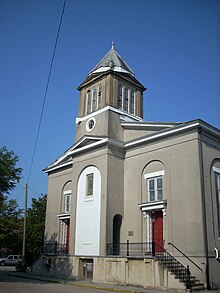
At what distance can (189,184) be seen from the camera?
20.4m

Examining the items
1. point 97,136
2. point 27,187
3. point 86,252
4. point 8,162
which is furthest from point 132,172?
point 27,187

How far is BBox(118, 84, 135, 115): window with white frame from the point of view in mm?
28516

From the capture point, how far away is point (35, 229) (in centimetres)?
3531

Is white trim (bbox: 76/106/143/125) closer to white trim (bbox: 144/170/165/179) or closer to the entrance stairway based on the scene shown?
white trim (bbox: 144/170/165/179)

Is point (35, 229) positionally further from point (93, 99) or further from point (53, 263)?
point (93, 99)

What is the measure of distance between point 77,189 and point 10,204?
5049 millimetres

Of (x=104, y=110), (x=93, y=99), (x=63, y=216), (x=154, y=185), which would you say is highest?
(x=93, y=99)

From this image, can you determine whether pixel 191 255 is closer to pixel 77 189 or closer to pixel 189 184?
pixel 189 184

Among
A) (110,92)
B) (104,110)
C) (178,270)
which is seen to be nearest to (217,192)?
(178,270)

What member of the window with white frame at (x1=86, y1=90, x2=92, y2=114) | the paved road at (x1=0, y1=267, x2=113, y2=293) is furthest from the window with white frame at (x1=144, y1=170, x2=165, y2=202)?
the window with white frame at (x1=86, y1=90, x2=92, y2=114)

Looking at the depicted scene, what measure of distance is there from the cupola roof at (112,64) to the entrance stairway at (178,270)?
16.2 metres

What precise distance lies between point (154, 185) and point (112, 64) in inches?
472

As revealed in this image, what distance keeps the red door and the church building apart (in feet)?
0.21

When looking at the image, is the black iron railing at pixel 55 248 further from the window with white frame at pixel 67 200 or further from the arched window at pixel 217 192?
the arched window at pixel 217 192
